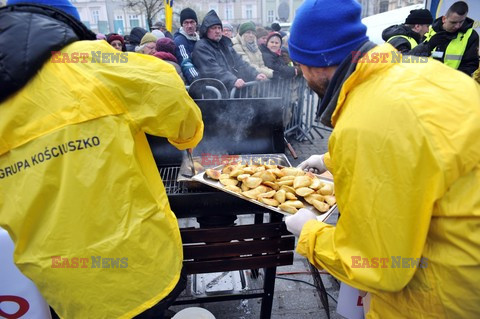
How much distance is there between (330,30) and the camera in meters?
1.44

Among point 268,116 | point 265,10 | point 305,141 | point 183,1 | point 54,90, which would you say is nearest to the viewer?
point 54,90

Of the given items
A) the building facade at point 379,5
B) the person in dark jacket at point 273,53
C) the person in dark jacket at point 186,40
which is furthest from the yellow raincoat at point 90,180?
the building facade at point 379,5

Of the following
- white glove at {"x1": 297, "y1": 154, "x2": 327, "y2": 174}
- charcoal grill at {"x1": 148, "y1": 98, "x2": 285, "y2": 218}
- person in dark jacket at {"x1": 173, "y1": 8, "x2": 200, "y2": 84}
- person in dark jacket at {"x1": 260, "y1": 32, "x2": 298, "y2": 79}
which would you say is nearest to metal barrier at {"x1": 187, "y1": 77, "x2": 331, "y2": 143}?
person in dark jacket at {"x1": 260, "y1": 32, "x2": 298, "y2": 79}

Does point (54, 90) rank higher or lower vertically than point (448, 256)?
higher

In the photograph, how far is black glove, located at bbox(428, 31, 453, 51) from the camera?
A: 559 cm

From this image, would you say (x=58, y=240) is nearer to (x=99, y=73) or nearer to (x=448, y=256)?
(x=99, y=73)

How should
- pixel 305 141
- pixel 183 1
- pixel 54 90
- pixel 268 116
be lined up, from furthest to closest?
pixel 183 1 → pixel 305 141 → pixel 268 116 → pixel 54 90

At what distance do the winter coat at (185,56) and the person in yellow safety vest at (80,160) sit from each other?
4.20 m

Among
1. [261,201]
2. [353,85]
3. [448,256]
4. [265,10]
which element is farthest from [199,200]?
[265,10]

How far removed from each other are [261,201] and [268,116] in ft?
3.78

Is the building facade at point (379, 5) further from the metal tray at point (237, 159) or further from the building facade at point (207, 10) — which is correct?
the metal tray at point (237, 159)

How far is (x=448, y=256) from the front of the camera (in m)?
1.22

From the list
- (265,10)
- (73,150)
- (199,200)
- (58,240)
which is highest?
(73,150)

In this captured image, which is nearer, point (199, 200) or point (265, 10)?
point (199, 200)
